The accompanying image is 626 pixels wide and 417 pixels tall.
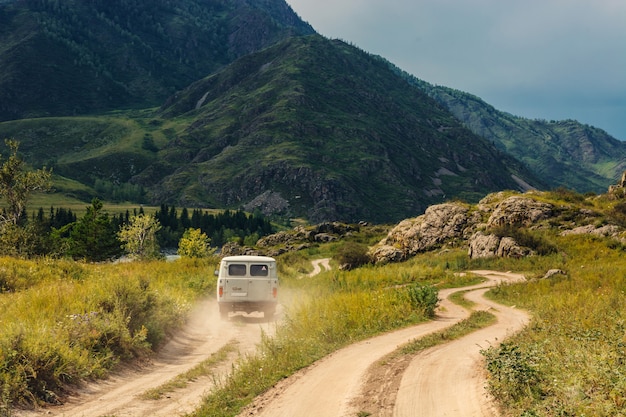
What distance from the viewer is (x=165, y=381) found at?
1103 cm

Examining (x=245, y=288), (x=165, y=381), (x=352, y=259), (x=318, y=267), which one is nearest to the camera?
(x=165, y=381)

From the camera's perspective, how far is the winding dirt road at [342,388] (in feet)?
26.3

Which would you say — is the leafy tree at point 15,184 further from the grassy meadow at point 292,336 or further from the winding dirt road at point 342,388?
the winding dirt road at point 342,388

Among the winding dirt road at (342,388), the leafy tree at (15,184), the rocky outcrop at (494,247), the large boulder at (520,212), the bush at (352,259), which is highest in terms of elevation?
the leafy tree at (15,184)

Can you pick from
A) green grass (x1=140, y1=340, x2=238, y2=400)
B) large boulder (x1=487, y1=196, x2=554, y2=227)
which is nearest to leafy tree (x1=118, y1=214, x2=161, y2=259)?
large boulder (x1=487, y1=196, x2=554, y2=227)

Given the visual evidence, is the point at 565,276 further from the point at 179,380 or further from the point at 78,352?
the point at 78,352

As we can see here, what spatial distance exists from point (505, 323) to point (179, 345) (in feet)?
39.6

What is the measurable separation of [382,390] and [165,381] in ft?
18.1

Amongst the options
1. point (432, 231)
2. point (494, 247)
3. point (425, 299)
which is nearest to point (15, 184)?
point (425, 299)

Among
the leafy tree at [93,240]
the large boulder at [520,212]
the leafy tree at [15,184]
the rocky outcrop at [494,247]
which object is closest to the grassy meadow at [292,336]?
→ the rocky outcrop at [494,247]

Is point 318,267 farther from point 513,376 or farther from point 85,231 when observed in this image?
point 513,376

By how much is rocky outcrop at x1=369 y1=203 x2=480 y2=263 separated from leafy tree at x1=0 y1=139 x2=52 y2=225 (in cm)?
3603

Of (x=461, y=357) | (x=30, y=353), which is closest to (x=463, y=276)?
(x=461, y=357)

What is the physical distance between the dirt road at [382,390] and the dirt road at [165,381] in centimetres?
212
